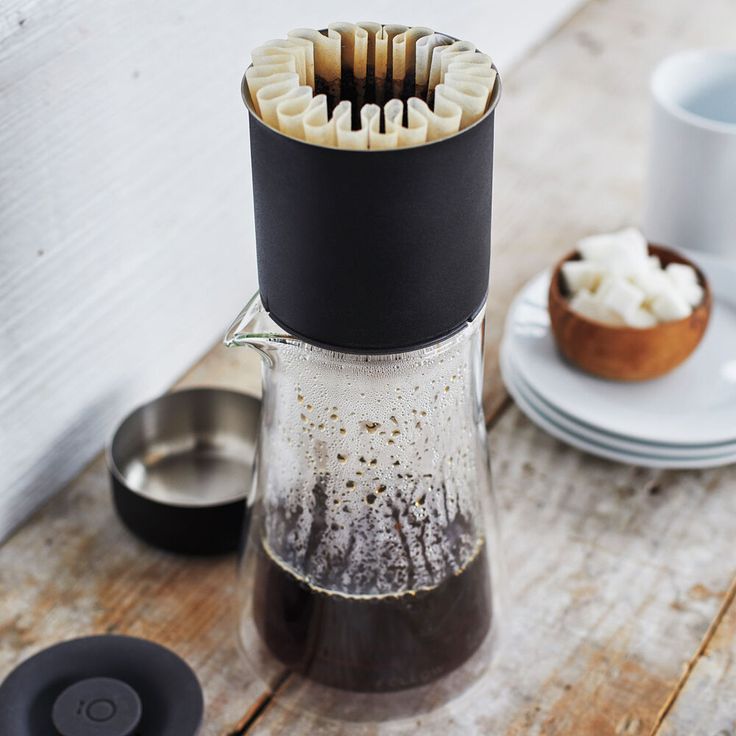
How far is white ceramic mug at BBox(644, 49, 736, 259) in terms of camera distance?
80 cm

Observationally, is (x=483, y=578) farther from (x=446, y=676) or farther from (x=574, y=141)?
(x=574, y=141)

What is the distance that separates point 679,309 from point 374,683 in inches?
11.6

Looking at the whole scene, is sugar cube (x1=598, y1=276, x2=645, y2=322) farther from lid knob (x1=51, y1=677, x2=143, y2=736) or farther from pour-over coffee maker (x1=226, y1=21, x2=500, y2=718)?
lid knob (x1=51, y1=677, x2=143, y2=736)

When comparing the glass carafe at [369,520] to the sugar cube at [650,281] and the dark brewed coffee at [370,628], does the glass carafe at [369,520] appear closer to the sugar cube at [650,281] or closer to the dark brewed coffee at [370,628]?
the dark brewed coffee at [370,628]

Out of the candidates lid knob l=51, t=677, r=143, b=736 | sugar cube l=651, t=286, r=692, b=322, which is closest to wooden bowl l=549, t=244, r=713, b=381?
sugar cube l=651, t=286, r=692, b=322

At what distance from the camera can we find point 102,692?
535 mm

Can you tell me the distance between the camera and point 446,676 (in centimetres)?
58

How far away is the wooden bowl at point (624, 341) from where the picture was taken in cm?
70

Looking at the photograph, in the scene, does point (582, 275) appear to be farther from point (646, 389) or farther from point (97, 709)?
point (97, 709)

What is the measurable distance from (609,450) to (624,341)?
0.22 ft

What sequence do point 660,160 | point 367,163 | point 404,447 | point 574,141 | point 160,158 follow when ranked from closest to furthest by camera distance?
point 367,163
point 404,447
point 160,158
point 660,160
point 574,141

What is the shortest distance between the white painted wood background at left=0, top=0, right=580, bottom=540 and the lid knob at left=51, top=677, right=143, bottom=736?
160 mm

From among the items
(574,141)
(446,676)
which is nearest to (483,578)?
(446,676)

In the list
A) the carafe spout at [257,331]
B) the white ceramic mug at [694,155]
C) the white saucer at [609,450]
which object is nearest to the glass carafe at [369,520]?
the carafe spout at [257,331]
